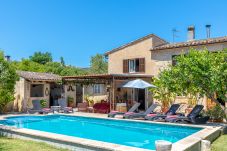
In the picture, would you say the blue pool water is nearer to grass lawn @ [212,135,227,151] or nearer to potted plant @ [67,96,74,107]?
grass lawn @ [212,135,227,151]

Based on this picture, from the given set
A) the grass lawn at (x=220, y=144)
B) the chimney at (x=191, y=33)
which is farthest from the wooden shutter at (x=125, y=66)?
the grass lawn at (x=220, y=144)

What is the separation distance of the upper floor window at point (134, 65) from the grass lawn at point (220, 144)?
593 inches

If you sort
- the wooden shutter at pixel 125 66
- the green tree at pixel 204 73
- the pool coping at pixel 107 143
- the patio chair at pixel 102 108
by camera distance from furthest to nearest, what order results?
1. the wooden shutter at pixel 125 66
2. the patio chair at pixel 102 108
3. the green tree at pixel 204 73
4. the pool coping at pixel 107 143

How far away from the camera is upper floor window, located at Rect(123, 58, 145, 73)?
2808 centimetres

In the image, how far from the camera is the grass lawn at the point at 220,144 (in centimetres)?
1123

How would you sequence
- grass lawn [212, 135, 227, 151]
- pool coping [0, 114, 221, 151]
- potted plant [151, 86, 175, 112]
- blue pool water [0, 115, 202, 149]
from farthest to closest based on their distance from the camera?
potted plant [151, 86, 175, 112] → blue pool water [0, 115, 202, 149] → grass lawn [212, 135, 227, 151] → pool coping [0, 114, 221, 151]

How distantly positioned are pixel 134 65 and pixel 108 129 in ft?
40.1

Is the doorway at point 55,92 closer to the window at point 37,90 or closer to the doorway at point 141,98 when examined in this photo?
the window at point 37,90

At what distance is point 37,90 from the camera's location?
3027cm

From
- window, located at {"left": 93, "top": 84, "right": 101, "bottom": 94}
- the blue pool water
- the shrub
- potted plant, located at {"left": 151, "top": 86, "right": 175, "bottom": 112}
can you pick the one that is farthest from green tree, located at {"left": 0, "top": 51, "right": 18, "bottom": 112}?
the shrub

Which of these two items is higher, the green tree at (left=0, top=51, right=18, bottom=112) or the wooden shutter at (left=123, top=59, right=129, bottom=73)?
the wooden shutter at (left=123, top=59, right=129, bottom=73)

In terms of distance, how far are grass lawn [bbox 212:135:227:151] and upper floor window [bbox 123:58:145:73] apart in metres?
15.1

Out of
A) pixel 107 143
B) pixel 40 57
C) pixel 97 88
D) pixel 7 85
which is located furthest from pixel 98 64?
pixel 107 143

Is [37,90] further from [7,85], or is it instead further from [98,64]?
[98,64]
